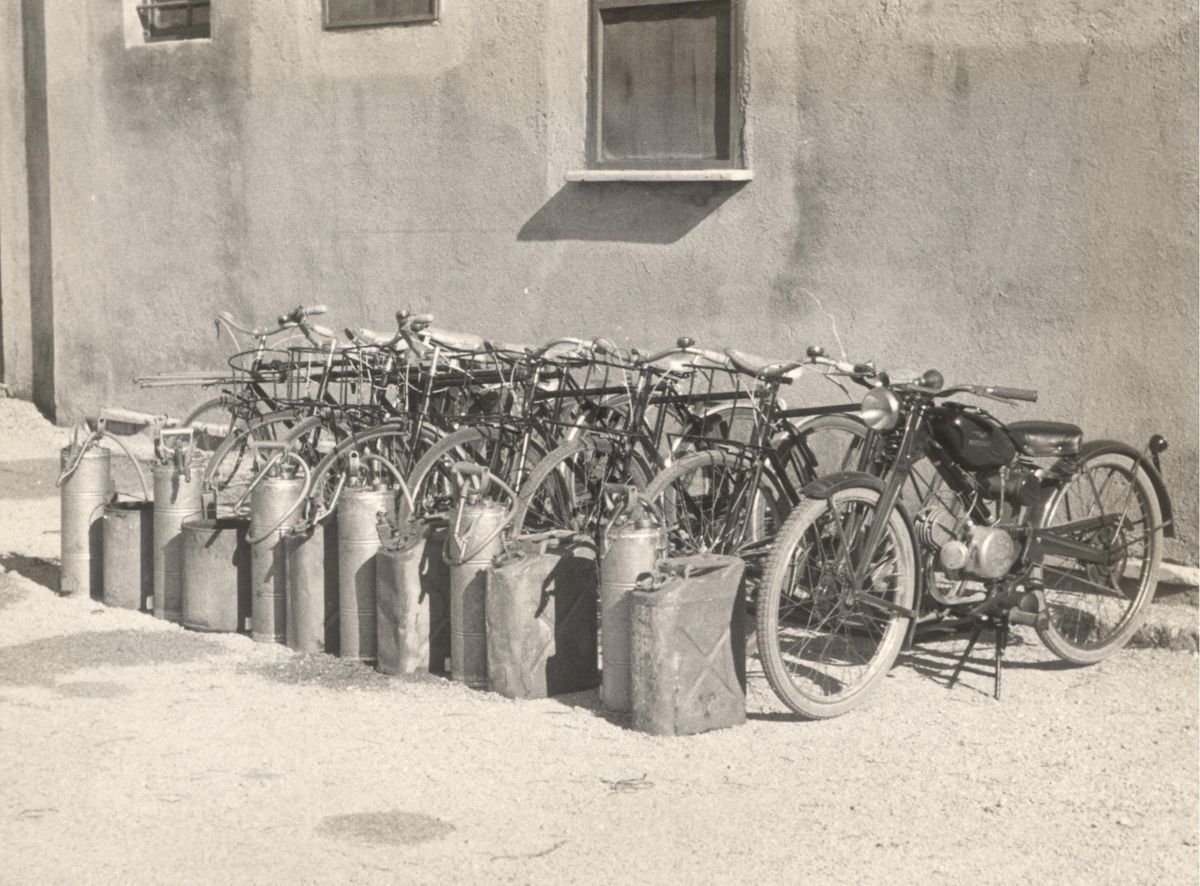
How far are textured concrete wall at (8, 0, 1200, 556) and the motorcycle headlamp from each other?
196cm

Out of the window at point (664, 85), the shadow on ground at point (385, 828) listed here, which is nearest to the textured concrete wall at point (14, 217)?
the window at point (664, 85)

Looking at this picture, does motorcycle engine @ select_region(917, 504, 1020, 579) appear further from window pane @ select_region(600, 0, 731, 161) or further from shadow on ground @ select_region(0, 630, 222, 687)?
window pane @ select_region(600, 0, 731, 161)

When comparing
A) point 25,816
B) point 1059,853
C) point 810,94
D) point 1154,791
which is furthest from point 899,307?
point 25,816

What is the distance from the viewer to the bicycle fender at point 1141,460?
723 cm

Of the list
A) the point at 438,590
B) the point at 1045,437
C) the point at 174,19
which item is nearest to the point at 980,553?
the point at 1045,437

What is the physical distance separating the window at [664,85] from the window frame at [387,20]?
1.12 metres

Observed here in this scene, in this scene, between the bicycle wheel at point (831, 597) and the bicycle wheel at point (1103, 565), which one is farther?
the bicycle wheel at point (1103, 565)

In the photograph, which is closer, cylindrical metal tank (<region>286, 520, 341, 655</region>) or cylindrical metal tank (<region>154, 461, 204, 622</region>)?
cylindrical metal tank (<region>286, 520, 341, 655</region>)

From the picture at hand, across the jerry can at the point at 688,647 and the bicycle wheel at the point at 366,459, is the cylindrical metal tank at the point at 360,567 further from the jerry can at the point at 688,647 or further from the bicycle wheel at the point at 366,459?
the jerry can at the point at 688,647

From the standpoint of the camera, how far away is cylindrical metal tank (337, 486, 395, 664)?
23.9 ft

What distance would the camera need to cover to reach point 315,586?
7457mm

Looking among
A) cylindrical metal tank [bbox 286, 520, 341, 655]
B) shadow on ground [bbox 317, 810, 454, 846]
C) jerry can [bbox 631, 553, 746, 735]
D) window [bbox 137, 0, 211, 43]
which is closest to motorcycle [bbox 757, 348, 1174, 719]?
jerry can [bbox 631, 553, 746, 735]

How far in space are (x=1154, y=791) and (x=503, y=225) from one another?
570 centimetres

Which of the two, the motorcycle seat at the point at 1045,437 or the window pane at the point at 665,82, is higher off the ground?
the window pane at the point at 665,82
